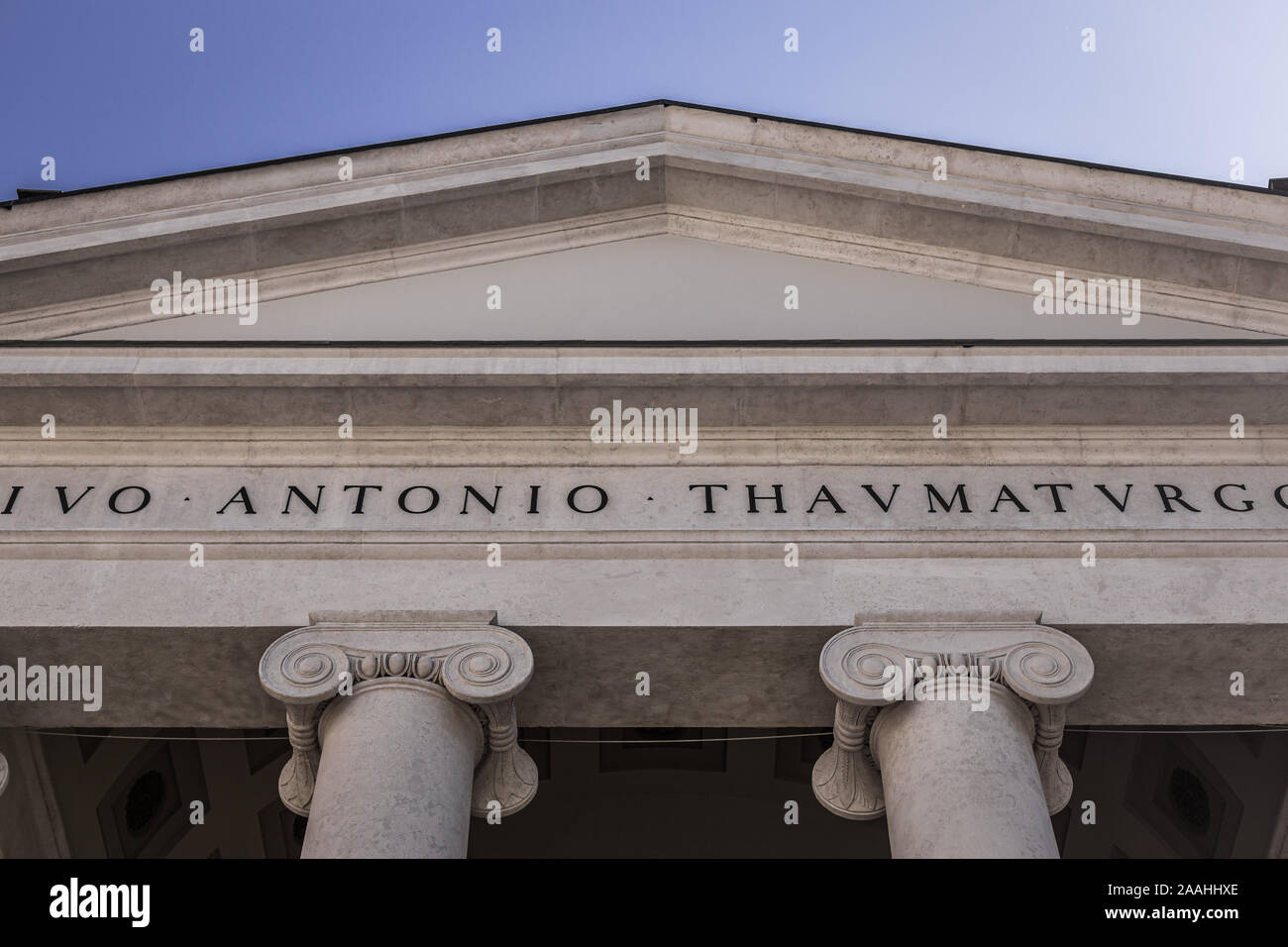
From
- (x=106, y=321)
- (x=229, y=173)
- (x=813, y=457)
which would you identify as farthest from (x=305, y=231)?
(x=813, y=457)

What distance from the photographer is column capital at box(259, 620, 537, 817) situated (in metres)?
12.8

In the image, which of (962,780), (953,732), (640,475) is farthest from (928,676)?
(640,475)

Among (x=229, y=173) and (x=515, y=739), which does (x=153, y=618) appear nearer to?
(x=515, y=739)

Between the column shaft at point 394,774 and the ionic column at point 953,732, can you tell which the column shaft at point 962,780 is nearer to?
the ionic column at point 953,732

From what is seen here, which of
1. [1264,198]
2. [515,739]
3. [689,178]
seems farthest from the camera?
[689,178]

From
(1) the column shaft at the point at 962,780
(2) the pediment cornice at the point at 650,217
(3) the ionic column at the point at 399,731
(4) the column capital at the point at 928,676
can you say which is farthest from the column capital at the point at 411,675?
(2) the pediment cornice at the point at 650,217

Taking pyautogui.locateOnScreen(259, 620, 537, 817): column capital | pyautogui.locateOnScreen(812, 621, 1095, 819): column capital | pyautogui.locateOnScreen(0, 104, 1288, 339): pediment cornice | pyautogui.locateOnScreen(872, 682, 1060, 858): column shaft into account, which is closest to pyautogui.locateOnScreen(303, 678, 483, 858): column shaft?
pyautogui.locateOnScreen(259, 620, 537, 817): column capital

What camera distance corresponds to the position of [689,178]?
18141 mm

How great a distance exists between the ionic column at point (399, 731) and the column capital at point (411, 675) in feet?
0.03

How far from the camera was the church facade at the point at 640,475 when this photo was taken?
520 inches
